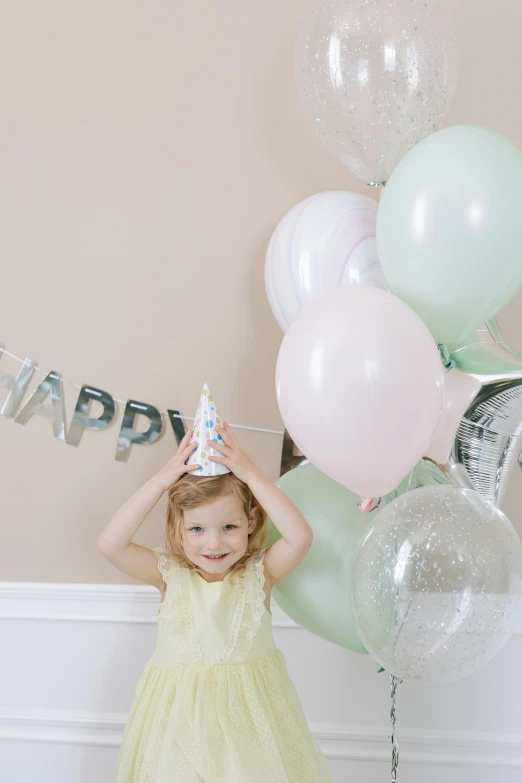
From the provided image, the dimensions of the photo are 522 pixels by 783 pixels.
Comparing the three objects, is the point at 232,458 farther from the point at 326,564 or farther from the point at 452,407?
the point at 452,407

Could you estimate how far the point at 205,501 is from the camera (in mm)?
1262

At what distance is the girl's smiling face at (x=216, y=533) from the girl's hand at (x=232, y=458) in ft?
0.17

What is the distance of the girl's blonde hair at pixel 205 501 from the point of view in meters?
1.27

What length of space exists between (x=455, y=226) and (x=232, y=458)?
494 millimetres

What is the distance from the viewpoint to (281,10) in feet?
5.22

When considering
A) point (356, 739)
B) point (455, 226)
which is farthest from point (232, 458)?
point (356, 739)

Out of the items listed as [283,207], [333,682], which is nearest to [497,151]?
[283,207]

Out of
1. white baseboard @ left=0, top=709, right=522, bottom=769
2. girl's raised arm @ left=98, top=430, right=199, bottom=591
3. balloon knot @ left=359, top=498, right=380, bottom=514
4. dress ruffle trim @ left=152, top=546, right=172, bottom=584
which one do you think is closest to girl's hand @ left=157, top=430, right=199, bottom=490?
girl's raised arm @ left=98, top=430, right=199, bottom=591

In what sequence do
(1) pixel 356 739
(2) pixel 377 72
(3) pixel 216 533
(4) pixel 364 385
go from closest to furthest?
(4) pixel 364 385, (2) pixel 377 72, (3) pixel 216 533, (1) pixel 356 739

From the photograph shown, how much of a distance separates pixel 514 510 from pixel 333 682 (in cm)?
51

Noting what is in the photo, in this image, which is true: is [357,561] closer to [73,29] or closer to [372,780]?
[372,780]

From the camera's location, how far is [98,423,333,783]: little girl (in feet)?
3.96

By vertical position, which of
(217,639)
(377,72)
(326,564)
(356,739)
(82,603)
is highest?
(377,72)

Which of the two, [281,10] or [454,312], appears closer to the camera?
[454,312]
